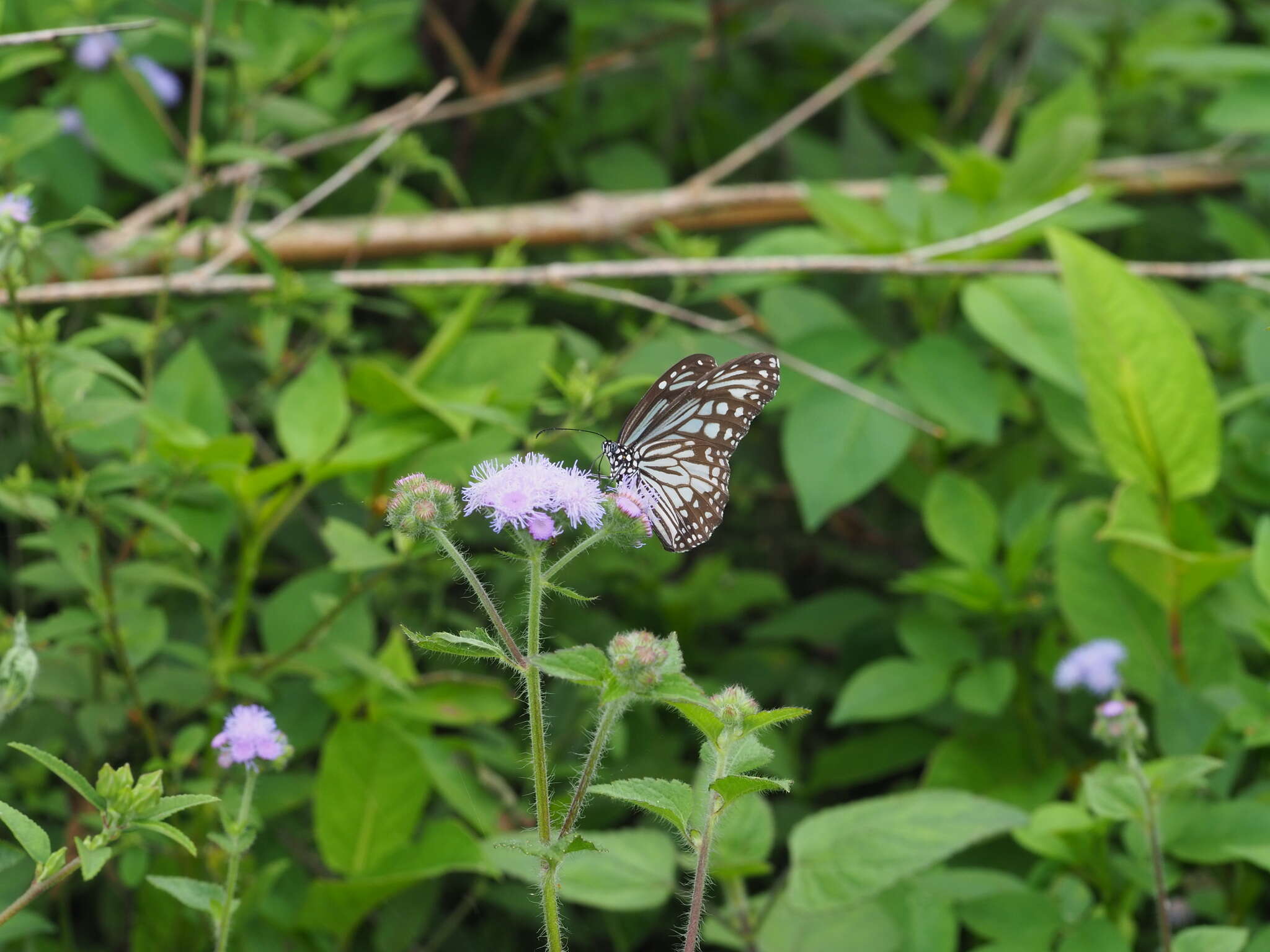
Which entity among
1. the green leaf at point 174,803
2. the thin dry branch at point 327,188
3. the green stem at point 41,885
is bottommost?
the green stem at point 41,885

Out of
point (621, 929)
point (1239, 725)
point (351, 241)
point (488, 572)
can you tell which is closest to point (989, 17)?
point (351, 241)

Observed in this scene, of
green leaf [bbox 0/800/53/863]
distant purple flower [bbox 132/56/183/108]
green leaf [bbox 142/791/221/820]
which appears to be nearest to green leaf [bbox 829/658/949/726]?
green leaf [bbox 142/791/221/820]

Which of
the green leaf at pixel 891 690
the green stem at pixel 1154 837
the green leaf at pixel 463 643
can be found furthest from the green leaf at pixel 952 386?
the green leaf at pixel 463 643

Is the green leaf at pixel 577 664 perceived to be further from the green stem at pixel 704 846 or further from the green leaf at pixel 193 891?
the green leaf at pixel 193 891

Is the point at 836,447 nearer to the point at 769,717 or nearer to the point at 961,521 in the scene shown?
the point at 961,521

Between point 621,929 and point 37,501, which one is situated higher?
point 37,501

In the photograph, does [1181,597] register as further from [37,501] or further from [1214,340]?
[37,501]
